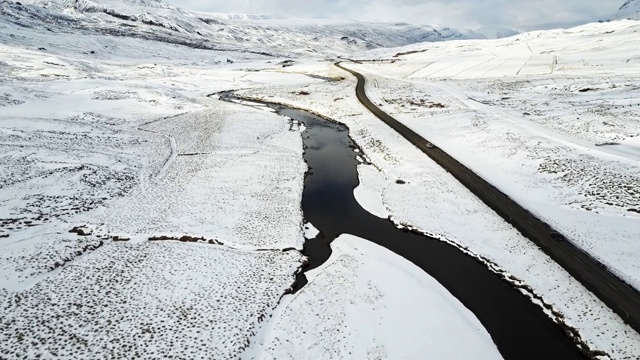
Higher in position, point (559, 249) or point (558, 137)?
point (558, 137)

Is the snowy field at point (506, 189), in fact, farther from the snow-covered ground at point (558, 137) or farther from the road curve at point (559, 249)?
the road curve at point (559, 249)

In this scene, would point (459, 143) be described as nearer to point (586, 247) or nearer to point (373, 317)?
point (586, 247)

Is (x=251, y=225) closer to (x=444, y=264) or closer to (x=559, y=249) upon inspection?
(x=444, y=264)

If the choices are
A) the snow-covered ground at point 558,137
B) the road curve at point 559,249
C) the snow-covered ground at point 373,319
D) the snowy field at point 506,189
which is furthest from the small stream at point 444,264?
the snow-covered ground at point 558,137

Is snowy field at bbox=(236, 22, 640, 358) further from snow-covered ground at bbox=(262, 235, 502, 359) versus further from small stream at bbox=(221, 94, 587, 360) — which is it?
snow-covered ground at bbox=(262, 235, 502, 359)

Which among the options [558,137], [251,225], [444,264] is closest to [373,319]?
[444,264]
